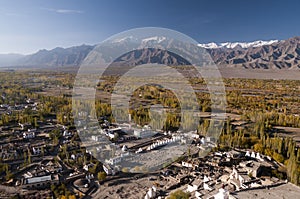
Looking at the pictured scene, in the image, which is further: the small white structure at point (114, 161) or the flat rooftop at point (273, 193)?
the small white structure at point (114, 161)

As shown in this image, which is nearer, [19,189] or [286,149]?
[19,189]

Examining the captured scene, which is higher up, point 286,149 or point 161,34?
point 161,34

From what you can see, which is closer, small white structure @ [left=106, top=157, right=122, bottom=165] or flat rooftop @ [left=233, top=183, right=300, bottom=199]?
flat rooftop @ [left=233, top=183, right=300, bottom=199]

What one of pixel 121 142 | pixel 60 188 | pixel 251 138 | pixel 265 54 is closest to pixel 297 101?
pixel 251 138

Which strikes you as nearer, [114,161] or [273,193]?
[273,193]

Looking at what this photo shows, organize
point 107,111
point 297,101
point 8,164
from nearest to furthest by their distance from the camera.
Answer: point 8,164 < point 107,111 < point 297,101

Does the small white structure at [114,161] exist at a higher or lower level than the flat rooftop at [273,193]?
lower

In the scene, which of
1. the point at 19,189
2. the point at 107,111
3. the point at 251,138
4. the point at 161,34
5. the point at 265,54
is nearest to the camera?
the point at 161,34

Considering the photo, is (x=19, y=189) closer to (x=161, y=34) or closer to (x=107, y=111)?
(x=161, y=34)

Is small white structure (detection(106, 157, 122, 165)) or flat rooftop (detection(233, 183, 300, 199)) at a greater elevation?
flat rooftop (detection(233, 183, 300, 199))

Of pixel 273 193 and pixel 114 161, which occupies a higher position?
pixel 273 193

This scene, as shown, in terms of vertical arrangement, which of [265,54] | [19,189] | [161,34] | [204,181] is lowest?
[19,189]
